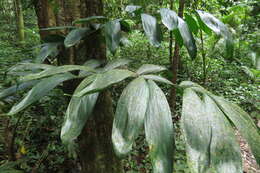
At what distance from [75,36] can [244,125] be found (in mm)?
493

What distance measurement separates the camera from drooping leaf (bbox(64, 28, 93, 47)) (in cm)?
55

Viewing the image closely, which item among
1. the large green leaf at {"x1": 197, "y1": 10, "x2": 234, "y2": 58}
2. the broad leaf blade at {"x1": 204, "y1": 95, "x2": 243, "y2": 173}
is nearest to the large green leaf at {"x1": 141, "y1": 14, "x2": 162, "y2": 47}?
the large green leaf at {"x1": 197, "y1": 10, "x2": 234, "y2": 58}

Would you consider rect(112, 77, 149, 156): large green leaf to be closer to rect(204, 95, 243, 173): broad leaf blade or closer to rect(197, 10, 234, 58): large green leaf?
rect(204, 95, 243, 173): broad leaf blade

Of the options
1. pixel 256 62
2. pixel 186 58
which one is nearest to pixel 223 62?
pixel 186 58

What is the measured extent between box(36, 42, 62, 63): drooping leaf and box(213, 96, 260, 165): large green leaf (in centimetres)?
53

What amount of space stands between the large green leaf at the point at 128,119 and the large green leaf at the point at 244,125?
0.14 m

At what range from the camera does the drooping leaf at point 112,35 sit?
53cm

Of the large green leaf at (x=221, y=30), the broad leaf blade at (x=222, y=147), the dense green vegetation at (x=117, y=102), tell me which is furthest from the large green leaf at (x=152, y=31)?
the broad leaf blade at (x=222, y=147)

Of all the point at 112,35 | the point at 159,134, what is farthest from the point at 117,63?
the point at 159,134

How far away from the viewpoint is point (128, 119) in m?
0.29

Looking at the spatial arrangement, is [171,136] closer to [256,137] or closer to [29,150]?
[256,137]

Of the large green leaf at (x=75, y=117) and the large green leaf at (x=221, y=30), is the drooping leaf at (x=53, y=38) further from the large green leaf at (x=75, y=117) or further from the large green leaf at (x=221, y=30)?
the large green leaf at (x=221, y=30)

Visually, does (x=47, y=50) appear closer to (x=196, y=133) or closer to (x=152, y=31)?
(x=152, y=31)

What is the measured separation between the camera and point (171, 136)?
0.29 metres
